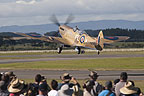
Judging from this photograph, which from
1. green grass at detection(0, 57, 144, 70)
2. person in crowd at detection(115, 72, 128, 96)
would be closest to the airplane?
green grass at detection(0, 57, 144, 70)

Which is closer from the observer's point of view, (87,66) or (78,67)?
(78,67)

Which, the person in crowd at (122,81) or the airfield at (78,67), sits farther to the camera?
the airfield at (78,67)

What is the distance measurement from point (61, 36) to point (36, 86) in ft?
160

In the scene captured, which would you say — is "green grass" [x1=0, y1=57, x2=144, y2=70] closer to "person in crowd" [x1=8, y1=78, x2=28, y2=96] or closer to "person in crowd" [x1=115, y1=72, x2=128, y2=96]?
"person in crowd" [x1=115, y1=72, x2=128, y2=96]

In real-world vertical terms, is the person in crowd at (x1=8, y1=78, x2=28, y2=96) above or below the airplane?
below

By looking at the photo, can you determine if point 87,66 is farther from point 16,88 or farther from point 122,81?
point 16,88

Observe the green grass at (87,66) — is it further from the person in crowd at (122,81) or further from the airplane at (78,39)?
the person in crowd at (122,81)

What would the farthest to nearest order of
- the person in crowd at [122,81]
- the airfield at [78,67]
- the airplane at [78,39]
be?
the airplane at [78,39], the airfield at [78,67], the person in crowd at [122,81]

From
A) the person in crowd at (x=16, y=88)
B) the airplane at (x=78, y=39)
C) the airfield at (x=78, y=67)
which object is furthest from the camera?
the airplane at (x=78, y=39)

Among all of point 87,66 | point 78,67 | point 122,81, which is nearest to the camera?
point 122,81

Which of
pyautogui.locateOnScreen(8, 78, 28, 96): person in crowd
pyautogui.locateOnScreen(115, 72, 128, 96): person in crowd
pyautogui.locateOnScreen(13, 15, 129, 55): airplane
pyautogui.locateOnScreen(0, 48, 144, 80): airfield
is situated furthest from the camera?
pyautogui.locateOnScreen(13, 15, 129, 55): airplane

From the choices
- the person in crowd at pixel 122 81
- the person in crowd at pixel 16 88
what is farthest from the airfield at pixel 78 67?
the person in crowd at pixel 16 88

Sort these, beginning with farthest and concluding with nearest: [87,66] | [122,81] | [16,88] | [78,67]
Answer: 1. [87,66]
2. [78,67]
3. [122,81]
4. [16,88]

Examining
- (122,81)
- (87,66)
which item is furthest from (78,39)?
(122,81)
